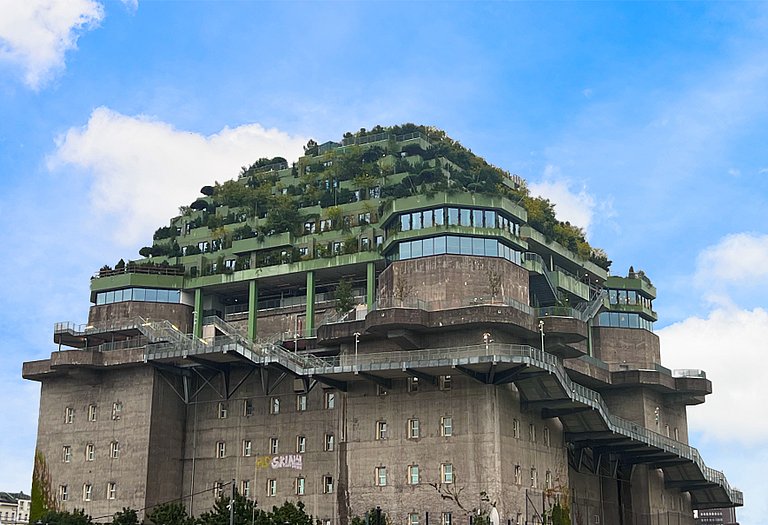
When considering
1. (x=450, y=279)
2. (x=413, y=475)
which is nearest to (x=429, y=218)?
(x=450, y=279)

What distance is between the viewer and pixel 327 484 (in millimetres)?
89000

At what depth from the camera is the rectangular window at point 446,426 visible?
270 ft

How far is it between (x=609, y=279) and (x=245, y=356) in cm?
4317

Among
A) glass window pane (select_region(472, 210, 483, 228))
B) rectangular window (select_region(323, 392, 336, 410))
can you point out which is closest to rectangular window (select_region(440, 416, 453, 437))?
rectangular window (select_region(323, 392, 336, 410))

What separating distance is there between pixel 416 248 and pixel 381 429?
629 inches

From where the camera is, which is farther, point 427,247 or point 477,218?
point 477,218

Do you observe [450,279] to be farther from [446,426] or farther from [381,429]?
[381,429]

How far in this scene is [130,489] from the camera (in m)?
90.7

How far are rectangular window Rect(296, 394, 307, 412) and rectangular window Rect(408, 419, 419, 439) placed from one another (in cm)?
1247

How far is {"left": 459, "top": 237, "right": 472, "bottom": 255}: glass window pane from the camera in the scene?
8962 cm

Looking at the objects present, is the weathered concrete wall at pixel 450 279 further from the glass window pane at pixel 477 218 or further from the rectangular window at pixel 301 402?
→ the rectangular window at pixel 301 402

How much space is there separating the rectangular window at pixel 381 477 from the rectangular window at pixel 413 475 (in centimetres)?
212

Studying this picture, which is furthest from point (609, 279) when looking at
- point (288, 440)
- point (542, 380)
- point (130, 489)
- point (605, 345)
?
point (130, 489)

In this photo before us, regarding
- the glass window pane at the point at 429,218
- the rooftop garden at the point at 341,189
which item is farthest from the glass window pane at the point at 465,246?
the rooftop garden at the point at 341,189
